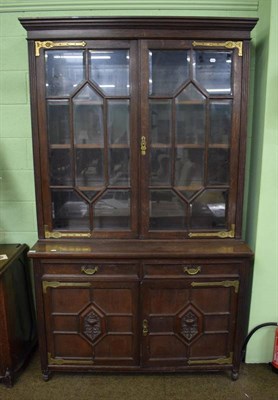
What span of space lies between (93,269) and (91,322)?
0.34 metres

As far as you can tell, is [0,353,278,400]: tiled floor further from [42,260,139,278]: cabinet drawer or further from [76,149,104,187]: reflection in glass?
[76,149,104,187]: reflection in glass

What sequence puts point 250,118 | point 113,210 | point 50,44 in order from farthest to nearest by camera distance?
point 250,118 < point 113,210 < point 50,44

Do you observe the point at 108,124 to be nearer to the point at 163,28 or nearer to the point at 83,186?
the point at 83,186

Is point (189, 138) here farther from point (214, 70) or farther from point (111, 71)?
point (111, 71)

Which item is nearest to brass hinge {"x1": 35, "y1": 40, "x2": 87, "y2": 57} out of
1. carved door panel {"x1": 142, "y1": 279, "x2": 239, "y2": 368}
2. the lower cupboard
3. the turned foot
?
the lower cupboard

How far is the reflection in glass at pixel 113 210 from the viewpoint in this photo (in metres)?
1.87

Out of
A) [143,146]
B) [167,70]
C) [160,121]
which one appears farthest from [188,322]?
[167,70]

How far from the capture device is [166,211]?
6.21 ft

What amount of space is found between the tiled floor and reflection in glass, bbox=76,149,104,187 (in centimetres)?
124

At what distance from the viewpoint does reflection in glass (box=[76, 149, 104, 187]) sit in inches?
72.1

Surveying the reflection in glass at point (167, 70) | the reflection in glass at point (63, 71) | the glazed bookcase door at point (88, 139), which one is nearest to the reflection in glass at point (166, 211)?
the glazed bookcase door at point (88, 139)

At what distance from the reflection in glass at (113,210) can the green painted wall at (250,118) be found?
0.57m

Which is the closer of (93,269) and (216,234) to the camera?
(93,269)

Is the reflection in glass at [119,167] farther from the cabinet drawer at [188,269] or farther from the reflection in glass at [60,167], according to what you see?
the cabinet drawer at [188,269]
